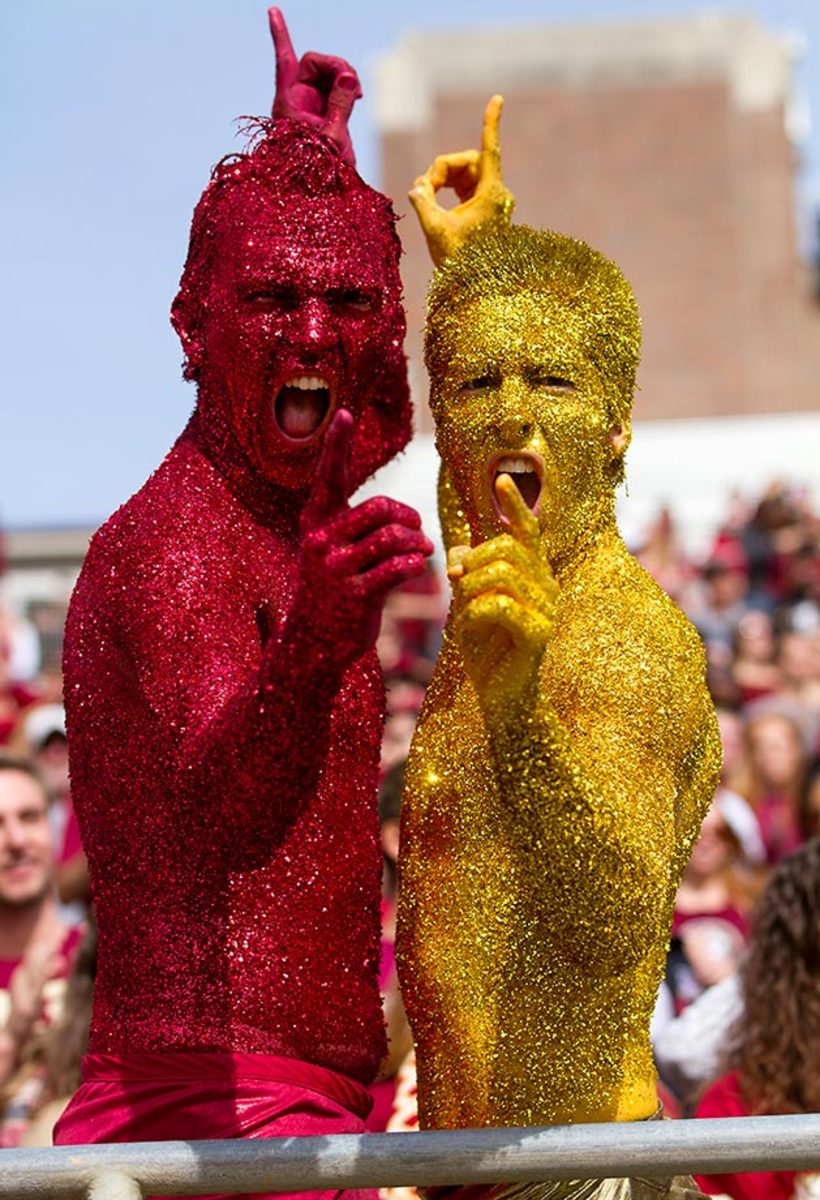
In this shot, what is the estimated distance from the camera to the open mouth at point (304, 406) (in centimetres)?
235

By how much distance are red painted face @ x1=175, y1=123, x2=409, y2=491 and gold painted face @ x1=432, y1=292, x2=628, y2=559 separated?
0.39 ft

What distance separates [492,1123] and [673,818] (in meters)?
0.41

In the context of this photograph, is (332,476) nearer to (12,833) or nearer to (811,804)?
(12,833)

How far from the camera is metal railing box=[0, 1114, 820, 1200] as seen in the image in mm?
1956

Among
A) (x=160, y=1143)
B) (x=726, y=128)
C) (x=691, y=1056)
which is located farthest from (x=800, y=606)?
(x=726, y=128)

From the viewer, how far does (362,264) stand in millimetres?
2377

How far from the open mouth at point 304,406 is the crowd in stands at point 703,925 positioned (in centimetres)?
42

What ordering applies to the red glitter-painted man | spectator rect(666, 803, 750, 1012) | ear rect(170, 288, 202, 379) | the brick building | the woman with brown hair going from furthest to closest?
the brick building < spectator rect(666, 803, 750, 1012) < the woman with brown hair < ear rect(170, 288, 202, 379) < the red glitter-painted man

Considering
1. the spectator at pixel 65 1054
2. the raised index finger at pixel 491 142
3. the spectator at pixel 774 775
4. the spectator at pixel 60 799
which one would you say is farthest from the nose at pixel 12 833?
the raised index finger at pixel 491 142

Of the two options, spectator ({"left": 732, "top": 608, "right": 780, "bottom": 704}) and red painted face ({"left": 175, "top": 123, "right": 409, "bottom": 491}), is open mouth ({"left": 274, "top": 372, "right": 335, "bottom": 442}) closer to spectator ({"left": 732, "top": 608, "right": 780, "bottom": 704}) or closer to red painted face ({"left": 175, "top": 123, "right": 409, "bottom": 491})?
red painted face ({"left": 175, "top": 123, "right": 409, "bottom": 491})

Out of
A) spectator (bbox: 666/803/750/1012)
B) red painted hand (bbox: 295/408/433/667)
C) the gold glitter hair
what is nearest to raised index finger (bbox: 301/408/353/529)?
red painted hand (bbox: 295/408/433/667)

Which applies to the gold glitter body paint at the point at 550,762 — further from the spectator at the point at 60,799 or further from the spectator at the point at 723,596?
the spectator at the point at 723,596

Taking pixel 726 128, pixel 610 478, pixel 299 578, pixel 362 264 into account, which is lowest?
pixel 299 578

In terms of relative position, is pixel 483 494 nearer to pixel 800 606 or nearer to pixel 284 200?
pixel 284 200
